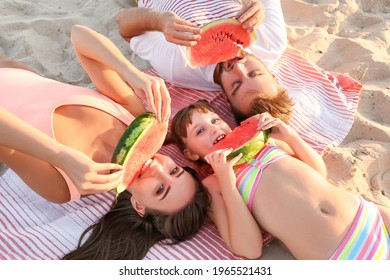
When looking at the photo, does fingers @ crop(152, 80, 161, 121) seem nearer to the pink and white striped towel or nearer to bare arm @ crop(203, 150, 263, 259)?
bare arm @ crop(203, 150, 263, 259)

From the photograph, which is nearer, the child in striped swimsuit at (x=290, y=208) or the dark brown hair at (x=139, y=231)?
the child in striped swimsuit at (x=290, y=208)

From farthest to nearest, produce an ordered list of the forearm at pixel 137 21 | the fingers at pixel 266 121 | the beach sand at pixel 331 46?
the forearm at pixel 137 21 < the beach sand at pixel 331 46 < the fingers at pixel 266 121

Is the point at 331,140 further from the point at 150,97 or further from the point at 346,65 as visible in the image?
the point at 150,97

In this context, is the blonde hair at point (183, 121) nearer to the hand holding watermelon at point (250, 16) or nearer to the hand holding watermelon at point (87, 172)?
the hand holding watermelon at point (250, 16)

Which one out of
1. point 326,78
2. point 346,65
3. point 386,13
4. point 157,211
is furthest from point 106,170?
point 386,13

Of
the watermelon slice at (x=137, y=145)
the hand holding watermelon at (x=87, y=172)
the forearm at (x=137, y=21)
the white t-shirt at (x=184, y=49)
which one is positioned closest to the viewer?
the hand holding watermelon at (x=87, y=172)

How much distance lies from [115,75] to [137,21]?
32.6 inches

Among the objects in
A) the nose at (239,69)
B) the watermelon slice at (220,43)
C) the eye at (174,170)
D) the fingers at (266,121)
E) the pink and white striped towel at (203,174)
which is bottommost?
the pink and white striped towel at (203,174)

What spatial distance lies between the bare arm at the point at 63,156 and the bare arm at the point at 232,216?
0.67 m

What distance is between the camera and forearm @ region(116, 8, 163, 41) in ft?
12.0

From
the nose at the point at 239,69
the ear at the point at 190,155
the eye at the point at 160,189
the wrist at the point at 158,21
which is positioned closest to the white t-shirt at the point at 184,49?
the wrist at the point at 158,21

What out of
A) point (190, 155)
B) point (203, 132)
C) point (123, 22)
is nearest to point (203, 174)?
point (190, 155)

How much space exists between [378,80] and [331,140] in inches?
32.1

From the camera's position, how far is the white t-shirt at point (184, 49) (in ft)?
12.4
